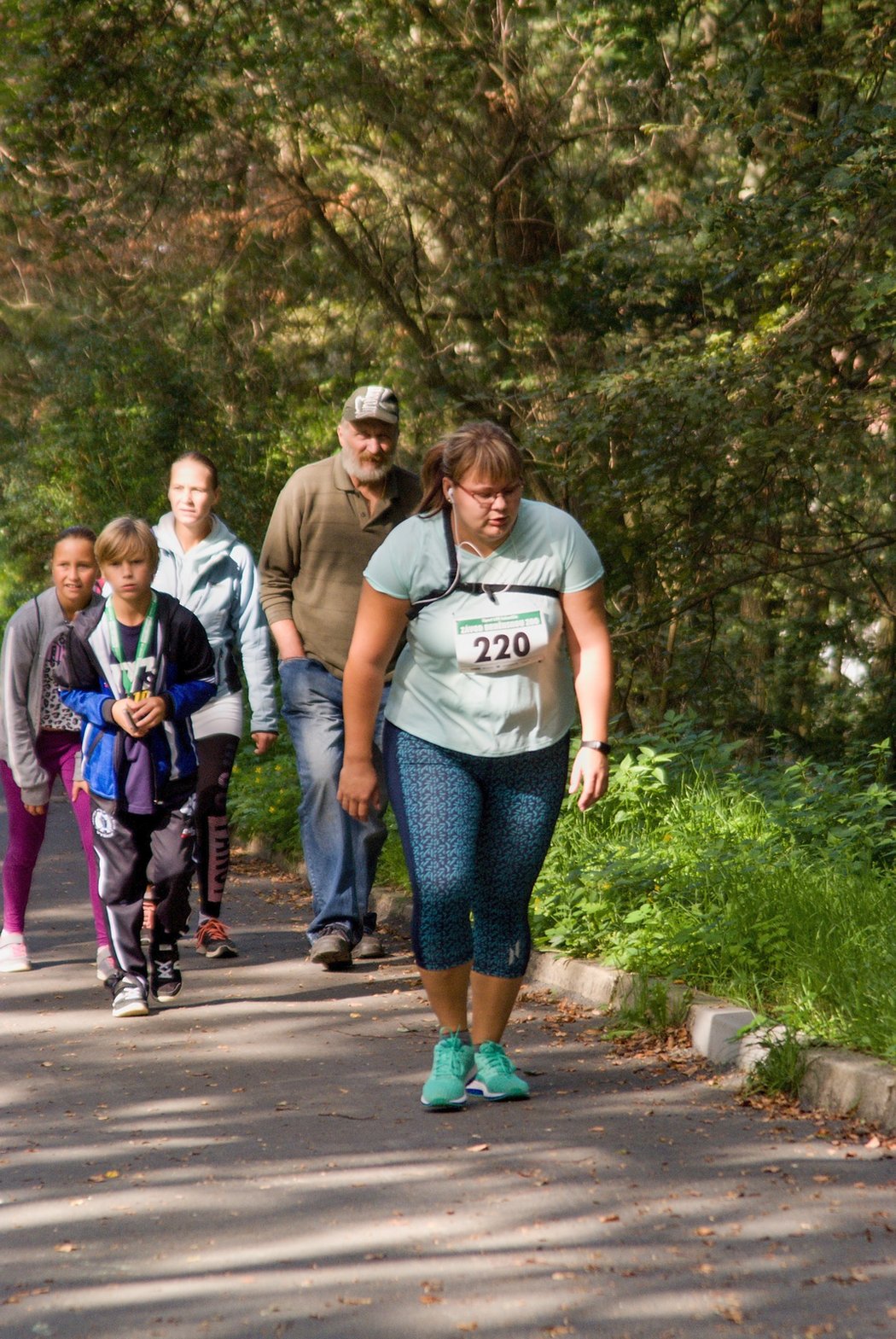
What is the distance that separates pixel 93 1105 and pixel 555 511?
90.7 inches

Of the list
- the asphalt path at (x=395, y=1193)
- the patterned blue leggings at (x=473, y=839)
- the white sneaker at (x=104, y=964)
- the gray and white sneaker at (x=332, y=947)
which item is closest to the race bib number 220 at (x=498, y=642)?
the patterned blue leggings at (x=473, y=839)

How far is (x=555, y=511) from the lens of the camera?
5.08 m

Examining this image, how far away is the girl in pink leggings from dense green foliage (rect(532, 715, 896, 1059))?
7.01ft

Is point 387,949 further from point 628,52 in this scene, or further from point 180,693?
point 628,52

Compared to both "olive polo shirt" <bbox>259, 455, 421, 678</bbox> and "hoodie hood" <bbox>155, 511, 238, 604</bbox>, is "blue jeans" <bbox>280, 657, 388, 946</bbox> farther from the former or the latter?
"hoodie hood" <bbox>155, 511, 238, 604</bbox>

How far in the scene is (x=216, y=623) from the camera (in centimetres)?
754

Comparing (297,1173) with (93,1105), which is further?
(93,1105)

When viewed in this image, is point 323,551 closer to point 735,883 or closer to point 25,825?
point 25,825

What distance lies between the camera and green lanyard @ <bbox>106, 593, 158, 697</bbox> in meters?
6.41

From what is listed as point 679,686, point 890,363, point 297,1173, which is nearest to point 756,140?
point 890,363

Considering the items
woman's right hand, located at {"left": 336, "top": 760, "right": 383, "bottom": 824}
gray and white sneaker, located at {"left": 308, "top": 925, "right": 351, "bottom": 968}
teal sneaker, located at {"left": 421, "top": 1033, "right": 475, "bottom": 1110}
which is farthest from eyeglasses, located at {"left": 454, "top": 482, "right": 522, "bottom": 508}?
gray and white sneaker, located at {"left": 308, "top": 925, "right": 351, "bottom": 968}

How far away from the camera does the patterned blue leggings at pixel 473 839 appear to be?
5.00m

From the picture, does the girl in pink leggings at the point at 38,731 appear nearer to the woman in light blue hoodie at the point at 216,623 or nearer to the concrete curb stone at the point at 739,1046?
the woman in light blue hoodie at the point at 216,623

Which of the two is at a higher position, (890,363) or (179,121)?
(179,121)
